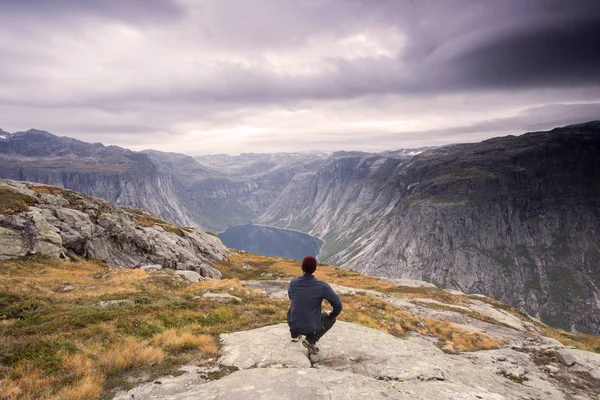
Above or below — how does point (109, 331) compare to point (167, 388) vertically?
below

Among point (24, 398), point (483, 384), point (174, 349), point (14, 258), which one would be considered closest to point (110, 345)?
point (174, 349)

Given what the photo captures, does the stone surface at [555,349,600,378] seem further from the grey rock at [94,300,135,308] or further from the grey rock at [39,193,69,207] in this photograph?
the grey rock at [39,193,69,207]

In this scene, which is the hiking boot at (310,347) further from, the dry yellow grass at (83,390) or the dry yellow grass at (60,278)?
the dry yellow grass at (60,278)

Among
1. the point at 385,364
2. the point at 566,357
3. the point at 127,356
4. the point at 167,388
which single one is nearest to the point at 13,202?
the point at 127,356

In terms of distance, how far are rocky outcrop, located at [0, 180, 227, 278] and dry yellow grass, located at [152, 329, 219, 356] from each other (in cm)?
2887

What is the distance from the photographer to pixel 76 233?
133 ft

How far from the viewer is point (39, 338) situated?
11.6 metres

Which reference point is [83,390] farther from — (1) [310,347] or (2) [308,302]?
(1) [310,347]

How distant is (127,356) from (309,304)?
20.5 ft

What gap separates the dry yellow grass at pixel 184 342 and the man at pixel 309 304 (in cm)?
324

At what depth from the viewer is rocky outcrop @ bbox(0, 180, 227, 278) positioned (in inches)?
1339

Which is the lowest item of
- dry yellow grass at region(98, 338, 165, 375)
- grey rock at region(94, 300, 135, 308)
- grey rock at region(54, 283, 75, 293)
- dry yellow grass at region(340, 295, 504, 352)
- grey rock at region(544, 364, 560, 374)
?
dry yellow grass at region(340, 295, 504, 352)

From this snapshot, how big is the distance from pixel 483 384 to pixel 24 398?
44.6ft

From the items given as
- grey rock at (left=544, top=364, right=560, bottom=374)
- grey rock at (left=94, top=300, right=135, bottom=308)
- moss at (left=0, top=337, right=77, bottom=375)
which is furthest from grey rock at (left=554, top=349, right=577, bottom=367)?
grey rock at (left=94, top=300, right=135, bottom=308)
